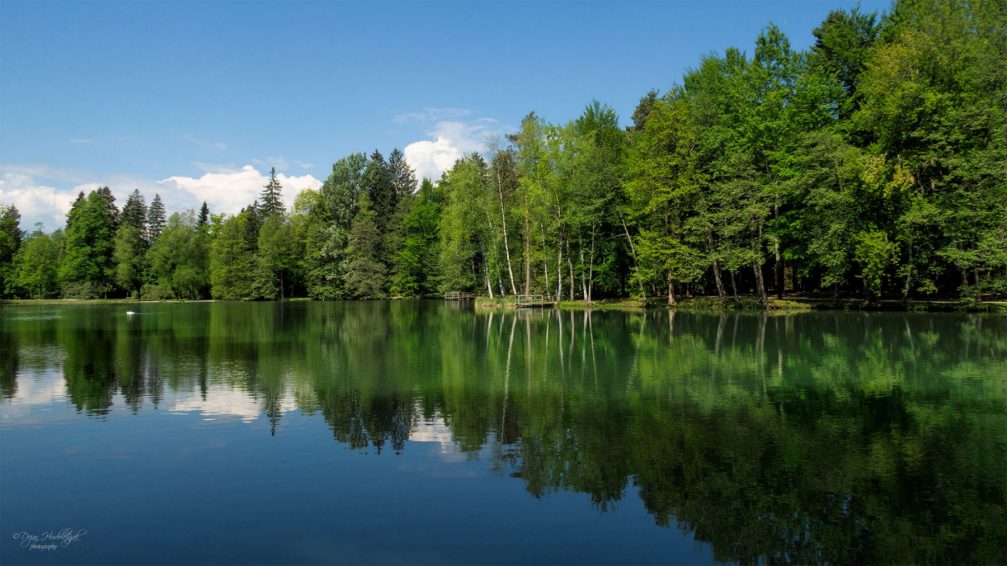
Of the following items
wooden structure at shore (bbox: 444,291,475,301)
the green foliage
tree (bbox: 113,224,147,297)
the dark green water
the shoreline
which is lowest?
the dark green water

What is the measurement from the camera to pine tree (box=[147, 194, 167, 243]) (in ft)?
379

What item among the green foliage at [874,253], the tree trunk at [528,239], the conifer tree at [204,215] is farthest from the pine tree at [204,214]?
the green foliage at [874,253]

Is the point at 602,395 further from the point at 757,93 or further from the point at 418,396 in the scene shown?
the point at 757,93

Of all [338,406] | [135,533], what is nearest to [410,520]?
[135,533]

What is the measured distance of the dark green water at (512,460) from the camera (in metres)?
6.90

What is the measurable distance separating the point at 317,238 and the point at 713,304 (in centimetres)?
6689

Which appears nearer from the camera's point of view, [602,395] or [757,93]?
[602,395]

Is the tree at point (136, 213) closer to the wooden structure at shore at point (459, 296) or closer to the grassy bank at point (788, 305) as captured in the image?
the wooden structure at shore at point (459, 296)

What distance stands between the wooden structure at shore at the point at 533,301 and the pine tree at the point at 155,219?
89.0m

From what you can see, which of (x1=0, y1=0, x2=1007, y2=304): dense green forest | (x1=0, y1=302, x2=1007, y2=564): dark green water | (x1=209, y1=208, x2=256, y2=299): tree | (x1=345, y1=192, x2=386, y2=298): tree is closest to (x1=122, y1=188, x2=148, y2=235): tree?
(x1=209, y1=208, x2=256, y2=299): tree

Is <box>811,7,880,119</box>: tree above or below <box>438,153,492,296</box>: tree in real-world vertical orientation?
above

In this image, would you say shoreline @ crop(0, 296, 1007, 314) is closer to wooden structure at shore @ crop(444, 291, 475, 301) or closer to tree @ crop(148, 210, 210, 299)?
wooden structure at shore @ crop(444, 291, 475, 301)

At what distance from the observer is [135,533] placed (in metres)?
7.21

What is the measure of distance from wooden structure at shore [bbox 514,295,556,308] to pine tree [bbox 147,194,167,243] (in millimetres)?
89006
